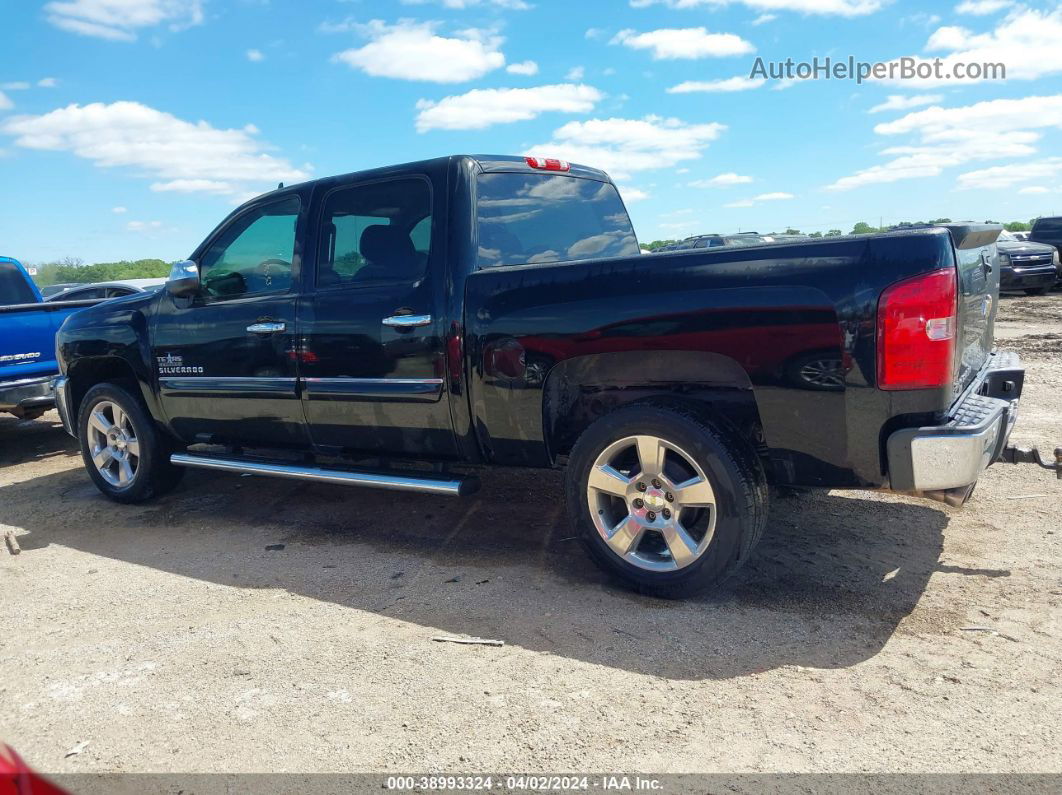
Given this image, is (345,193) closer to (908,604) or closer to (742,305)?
(742,305)

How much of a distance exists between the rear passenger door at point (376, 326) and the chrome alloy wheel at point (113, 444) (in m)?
1.78

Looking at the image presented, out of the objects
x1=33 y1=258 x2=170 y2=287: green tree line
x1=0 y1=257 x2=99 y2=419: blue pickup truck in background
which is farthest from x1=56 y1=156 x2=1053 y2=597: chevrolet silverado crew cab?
x1=33 y1=258 x2=170 y2=287: green tree line

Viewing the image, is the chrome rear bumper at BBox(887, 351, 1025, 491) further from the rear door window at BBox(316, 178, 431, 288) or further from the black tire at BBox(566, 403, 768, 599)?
the rear door window at BBox(316, 178, 431, 288)

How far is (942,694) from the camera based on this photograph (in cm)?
289

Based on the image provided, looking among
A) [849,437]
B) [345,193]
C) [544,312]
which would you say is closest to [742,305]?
[849,437]

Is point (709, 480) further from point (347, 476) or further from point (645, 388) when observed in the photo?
point (347, 476)

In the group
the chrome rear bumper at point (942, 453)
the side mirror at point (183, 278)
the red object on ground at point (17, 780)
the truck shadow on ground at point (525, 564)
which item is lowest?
the truck shadow on ground at point (525, 564)

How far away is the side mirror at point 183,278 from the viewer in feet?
16.9

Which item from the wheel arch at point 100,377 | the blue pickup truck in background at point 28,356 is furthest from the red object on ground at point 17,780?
the blue pickup truck in background at point 28,356

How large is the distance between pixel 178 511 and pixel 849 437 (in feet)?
14.2

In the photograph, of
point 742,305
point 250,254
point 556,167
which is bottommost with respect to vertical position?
point 742,305

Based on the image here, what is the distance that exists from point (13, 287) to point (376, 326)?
633 cm

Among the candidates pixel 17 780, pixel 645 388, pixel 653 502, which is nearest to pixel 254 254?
pixel 645 388

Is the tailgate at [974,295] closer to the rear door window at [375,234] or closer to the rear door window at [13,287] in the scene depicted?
the rear door window at [375,234]
